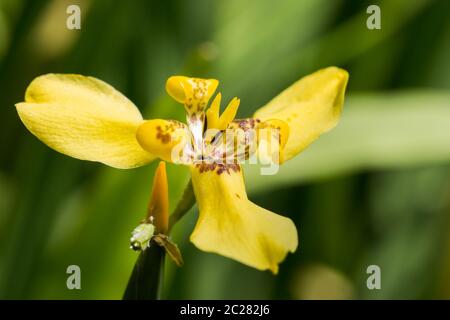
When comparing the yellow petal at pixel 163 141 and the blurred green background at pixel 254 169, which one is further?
the blurred green background at pixel 254 169

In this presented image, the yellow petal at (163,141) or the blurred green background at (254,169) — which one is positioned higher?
the blurred green background at (254,169)

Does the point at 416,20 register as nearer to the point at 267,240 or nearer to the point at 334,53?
the point at 334,53

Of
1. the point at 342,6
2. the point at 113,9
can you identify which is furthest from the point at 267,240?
the point at 342,6

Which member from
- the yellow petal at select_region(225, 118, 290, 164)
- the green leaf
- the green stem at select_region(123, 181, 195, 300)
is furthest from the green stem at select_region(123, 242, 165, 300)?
the green leaf

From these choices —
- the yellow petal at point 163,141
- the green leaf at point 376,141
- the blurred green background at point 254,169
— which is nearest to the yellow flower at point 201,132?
the yellow petal at point 163,141

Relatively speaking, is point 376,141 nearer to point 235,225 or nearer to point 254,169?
point 254,169

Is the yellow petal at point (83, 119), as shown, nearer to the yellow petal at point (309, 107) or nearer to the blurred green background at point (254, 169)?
the yellow petal at point (309, 107)

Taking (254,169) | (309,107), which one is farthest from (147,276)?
(254,169)
